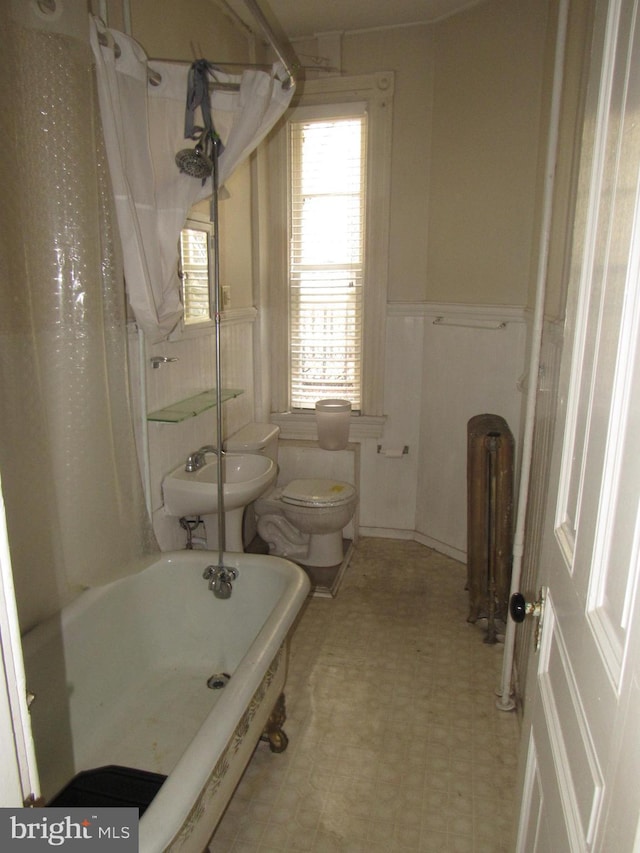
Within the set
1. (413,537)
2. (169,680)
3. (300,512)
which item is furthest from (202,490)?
(413,537)

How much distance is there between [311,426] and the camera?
3.66 metres

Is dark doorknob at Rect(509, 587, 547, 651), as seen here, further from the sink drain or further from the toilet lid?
the toilet lid

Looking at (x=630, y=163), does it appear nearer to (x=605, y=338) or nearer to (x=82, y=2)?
(x=605, y=338)

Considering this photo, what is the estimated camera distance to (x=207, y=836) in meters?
1.39

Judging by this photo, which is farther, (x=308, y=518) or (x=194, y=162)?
(x=308, y=518)

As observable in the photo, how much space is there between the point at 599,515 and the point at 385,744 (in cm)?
165

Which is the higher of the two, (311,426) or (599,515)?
(599,515)

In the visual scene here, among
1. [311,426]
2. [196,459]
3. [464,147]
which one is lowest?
[311,426]

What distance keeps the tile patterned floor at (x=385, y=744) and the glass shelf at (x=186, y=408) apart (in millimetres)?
1176

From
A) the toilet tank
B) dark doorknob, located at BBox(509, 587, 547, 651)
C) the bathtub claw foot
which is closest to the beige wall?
the toilet tank

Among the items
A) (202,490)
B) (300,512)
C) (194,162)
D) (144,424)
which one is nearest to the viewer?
(194,162)

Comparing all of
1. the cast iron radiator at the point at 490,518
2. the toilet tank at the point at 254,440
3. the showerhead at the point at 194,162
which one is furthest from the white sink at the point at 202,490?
the showerhead at the point at 194,162

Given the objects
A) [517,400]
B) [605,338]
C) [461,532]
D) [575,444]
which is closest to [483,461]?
[517,400]

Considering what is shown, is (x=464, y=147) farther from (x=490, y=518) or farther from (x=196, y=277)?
(x=490, y=518)
